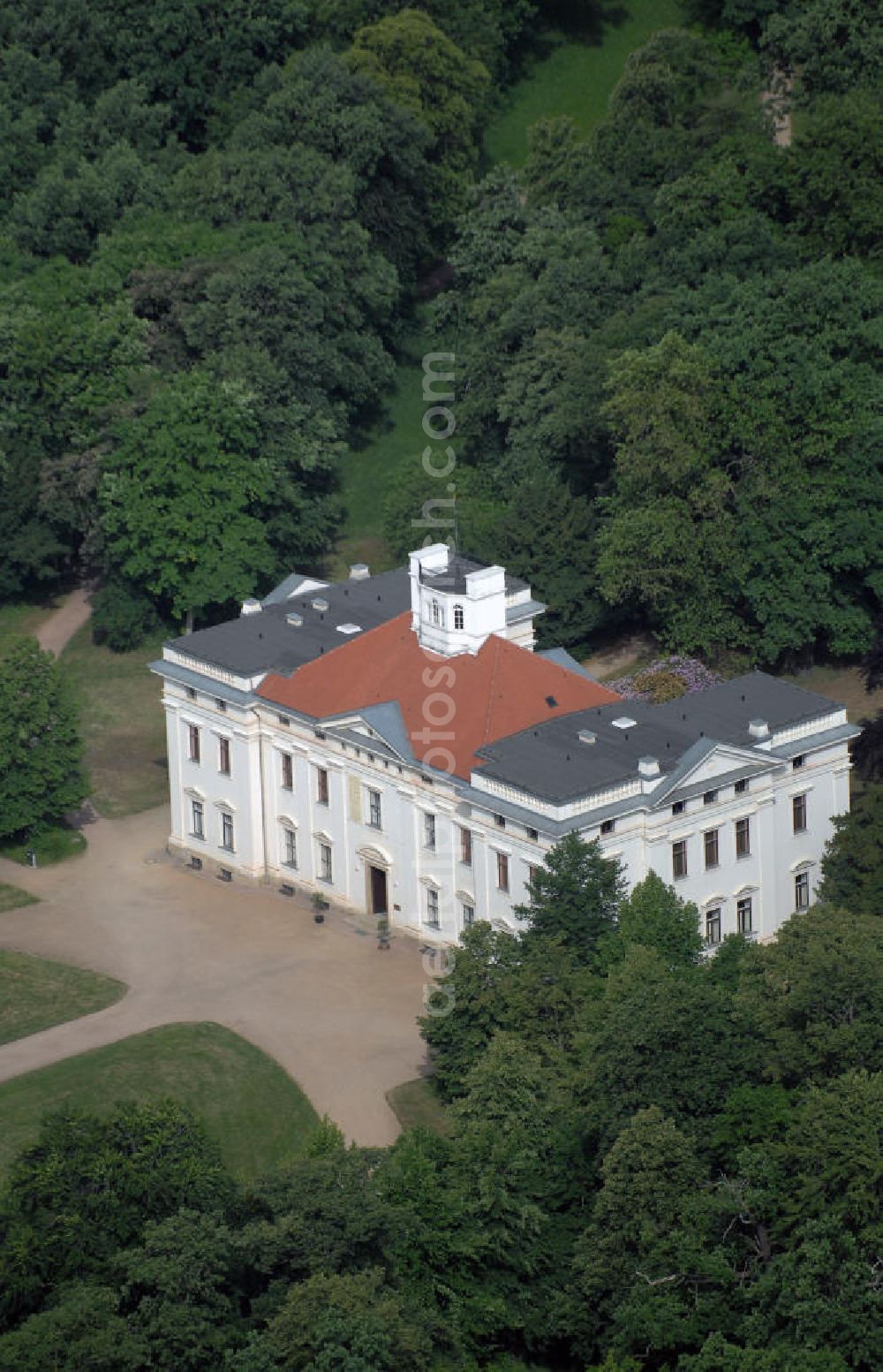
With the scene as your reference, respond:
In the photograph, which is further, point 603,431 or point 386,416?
point 386,416

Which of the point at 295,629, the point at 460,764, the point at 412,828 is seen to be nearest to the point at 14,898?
the point at 295,629

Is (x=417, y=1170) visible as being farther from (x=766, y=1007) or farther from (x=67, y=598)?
(x=67, y=598)

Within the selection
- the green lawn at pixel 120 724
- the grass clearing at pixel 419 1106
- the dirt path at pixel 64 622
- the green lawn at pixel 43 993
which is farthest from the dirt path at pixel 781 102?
the grass clearing at pixel 419 1106

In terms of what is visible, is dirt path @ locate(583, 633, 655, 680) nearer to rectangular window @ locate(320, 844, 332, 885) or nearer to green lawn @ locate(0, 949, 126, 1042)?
rectangular window @ locate(320, 844, 332, 885)

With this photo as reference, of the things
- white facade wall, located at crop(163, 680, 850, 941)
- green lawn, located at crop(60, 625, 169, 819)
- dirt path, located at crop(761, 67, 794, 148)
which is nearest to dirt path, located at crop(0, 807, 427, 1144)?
white facade wall, located at crop(163, 680, 850, 941)

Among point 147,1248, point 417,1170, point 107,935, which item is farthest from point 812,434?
point 147,1248

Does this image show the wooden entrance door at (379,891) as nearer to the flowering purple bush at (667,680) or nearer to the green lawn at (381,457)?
the flowering purple bush at (667,680)

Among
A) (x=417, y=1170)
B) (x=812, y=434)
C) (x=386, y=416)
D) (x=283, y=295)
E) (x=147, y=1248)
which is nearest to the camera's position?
(x=147, y=1248)

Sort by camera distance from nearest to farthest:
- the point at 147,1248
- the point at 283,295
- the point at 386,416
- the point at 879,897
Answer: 1. the point at 147,1248
2. the point at 879,897
3. the point at 283,295
4. the point at 386,416
